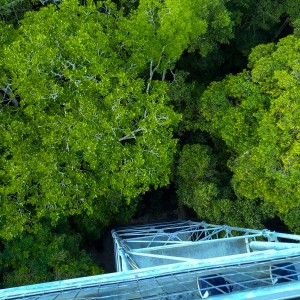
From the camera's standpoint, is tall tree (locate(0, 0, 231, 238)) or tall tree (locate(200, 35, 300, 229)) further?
tall tree (locate(200, 35, 300, 229))

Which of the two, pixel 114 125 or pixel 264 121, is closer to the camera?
pixel 264 121

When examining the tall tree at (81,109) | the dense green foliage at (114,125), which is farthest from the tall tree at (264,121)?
the tall tree at (81,109)

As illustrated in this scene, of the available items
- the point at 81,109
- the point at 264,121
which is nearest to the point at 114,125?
the point at 81,109

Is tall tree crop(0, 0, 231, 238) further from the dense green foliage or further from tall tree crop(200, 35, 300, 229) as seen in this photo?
tall tree crop(200, 35, 300, 229)

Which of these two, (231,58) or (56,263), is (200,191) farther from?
(231,58)

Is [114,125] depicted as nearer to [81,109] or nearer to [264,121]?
[81,109]

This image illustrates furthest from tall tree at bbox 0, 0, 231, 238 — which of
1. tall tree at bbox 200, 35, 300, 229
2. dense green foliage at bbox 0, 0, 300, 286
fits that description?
tall tree at bbox 200, 35, 300, 229

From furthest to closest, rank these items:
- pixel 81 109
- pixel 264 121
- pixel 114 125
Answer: pixel 114 125 < pixel 264 121 < pixel 81 109

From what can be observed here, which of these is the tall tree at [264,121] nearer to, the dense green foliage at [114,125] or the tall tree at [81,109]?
the dense green foliage at [114,125]
